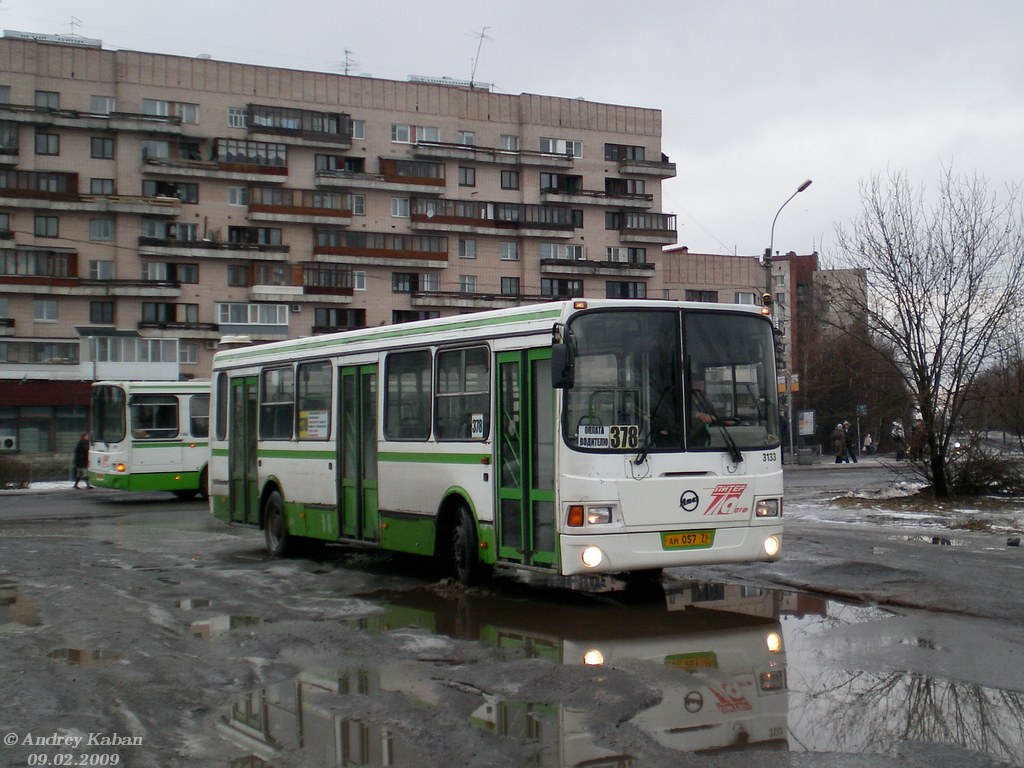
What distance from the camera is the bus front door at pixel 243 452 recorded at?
680 inches

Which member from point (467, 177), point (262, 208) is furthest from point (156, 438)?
point (467, 177)

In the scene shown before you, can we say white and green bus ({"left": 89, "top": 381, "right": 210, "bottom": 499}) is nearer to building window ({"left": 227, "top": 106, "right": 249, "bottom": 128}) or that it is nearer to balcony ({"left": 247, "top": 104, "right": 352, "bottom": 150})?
balcony ({"left": 247, "top": 104, "right": 352, "bottom": 150})

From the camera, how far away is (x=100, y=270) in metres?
67.9

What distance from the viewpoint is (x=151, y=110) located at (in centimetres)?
6856

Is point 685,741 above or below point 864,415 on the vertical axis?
below

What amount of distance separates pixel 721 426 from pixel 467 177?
222ft

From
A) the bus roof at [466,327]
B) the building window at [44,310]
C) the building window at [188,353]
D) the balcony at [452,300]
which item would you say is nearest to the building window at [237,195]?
the building window at [188,353]

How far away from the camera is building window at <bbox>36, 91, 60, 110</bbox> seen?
219 ft

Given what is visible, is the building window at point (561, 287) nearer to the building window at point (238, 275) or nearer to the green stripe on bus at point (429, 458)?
the building window at point (238, 275)

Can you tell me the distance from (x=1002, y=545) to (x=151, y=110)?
6255 cm

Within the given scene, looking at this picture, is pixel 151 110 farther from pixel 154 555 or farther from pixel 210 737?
pixel 210 737

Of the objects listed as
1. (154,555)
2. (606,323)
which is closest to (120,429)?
(154,555)

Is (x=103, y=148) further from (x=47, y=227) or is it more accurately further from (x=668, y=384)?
(x=668, y=384)

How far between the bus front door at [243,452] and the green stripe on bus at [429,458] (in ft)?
13.4
